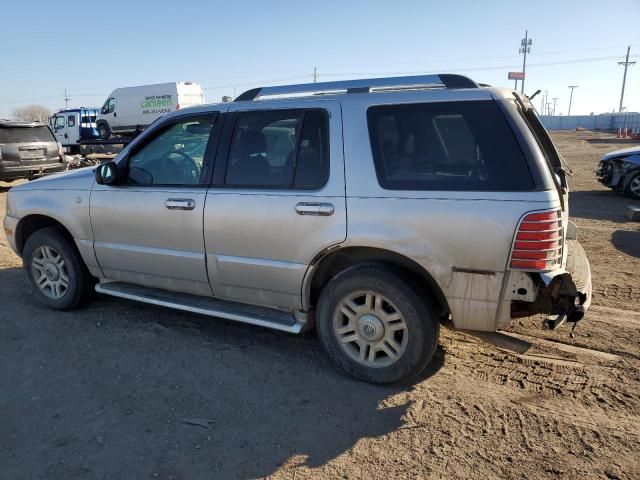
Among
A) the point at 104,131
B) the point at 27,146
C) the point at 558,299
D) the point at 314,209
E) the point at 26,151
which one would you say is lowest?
the point at 558,299

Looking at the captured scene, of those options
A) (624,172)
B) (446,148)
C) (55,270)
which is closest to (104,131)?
(624,172)

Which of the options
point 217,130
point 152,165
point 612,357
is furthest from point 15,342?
point 612,357

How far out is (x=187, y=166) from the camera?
4.15 m

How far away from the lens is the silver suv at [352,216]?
302cm

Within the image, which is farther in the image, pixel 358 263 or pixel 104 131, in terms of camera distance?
pixel 104 131

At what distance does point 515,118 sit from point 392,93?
2.69 feet

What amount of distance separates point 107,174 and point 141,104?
93.1 ft

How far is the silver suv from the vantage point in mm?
3020

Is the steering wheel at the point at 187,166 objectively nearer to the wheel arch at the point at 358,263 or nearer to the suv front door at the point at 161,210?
the suv front door at the point at 161,210

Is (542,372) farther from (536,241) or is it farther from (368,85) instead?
(368,85)

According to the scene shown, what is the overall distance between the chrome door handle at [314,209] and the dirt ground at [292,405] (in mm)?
1186

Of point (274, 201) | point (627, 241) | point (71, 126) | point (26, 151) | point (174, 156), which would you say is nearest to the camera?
point (274, 201)

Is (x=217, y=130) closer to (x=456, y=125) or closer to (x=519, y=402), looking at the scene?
(x=456, y=125)

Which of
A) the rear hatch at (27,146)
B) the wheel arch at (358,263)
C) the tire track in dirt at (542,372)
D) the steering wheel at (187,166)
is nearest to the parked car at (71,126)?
the rear hatch at (27,146)
